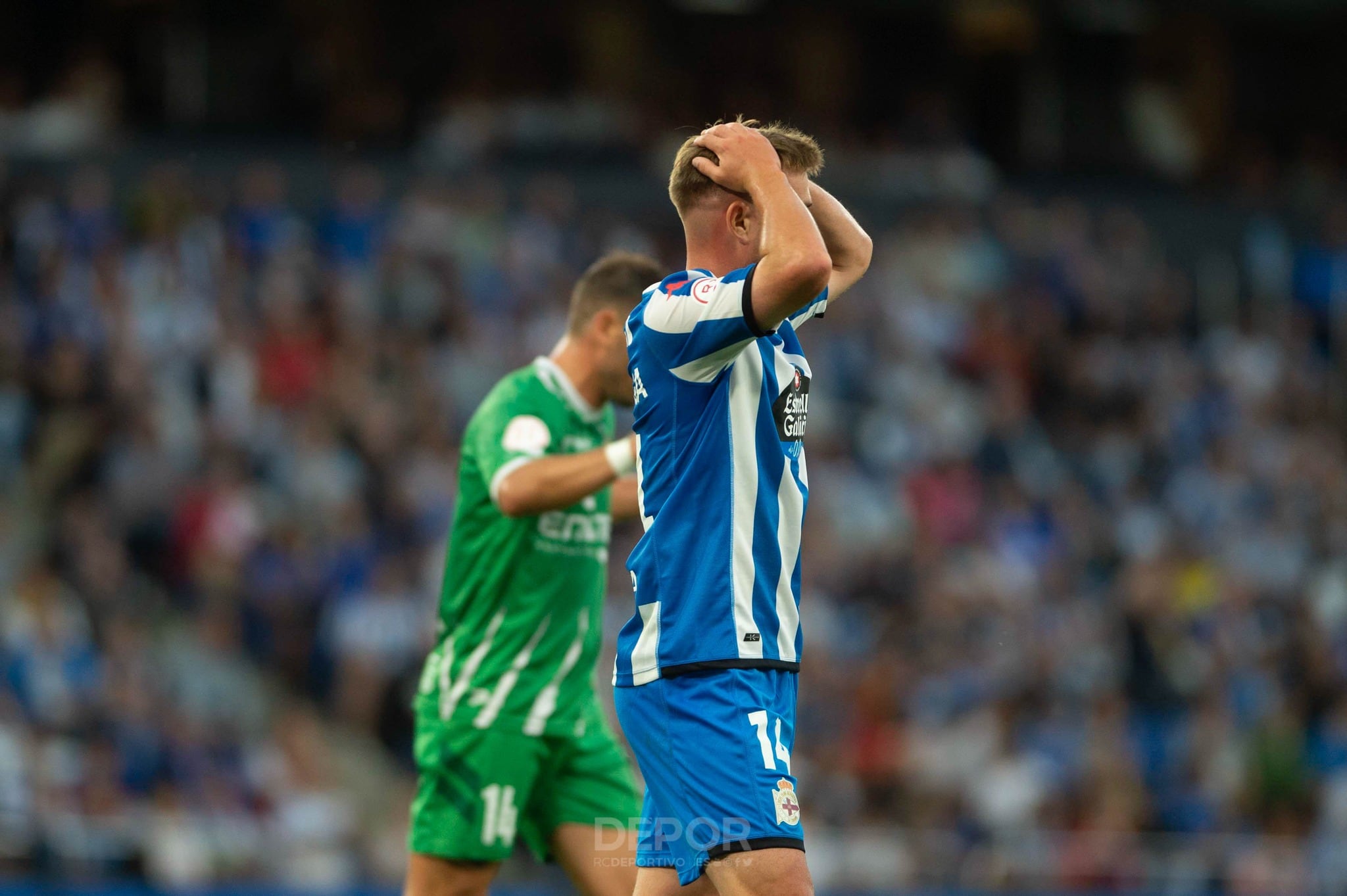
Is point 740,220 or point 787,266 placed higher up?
point 740,220

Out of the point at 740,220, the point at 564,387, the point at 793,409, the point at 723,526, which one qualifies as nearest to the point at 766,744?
the point at 723,526

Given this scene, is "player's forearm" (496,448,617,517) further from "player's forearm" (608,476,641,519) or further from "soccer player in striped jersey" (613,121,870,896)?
"soccer player in striped jersey" (613,121,870,896)

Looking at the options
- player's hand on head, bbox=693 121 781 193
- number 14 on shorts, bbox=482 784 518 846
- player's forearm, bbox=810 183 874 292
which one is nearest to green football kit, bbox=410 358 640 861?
number 14 on shorts, bbox=482 784 518 846

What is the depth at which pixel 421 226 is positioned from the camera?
16.8 metres

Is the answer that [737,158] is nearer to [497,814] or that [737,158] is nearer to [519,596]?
[519,596]

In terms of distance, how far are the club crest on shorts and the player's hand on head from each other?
1647mm

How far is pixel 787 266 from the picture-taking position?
4.76 meters

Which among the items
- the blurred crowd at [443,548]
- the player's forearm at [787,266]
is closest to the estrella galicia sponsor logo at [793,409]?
the player's forearm at [787,266]

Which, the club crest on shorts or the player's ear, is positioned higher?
the player's ear

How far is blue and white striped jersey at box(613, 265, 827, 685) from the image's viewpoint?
4.99m

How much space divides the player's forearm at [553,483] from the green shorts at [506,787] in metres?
0.95

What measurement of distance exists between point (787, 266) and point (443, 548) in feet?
31.3

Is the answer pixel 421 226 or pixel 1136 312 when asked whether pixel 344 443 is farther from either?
pixel 1136 312

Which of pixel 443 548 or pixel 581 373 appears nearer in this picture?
pixel 581 373
